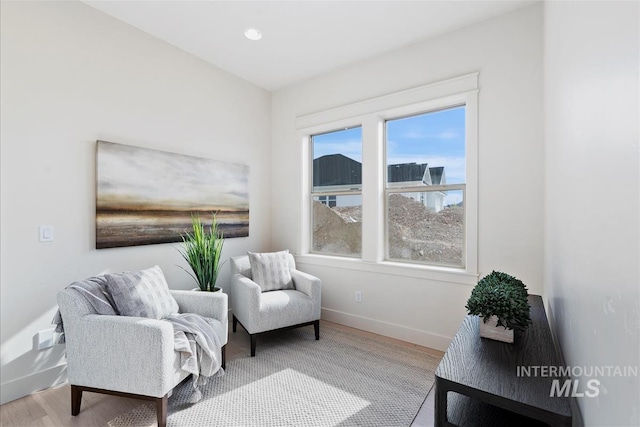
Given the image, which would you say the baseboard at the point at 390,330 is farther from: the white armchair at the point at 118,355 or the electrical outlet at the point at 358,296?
the white armchair at the point at 118,355

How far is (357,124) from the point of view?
3.30m

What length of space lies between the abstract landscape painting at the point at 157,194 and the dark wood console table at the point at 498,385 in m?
2.55

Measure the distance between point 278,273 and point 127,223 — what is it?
140 centimetres

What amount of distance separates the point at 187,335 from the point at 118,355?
1.19ft

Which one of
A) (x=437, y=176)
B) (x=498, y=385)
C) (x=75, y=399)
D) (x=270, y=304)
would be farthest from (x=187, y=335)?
(x=437, y=176)

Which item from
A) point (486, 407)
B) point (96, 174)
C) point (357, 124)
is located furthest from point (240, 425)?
point (357, 124)

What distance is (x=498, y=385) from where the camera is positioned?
103 cm

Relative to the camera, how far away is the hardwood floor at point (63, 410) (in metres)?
1.81

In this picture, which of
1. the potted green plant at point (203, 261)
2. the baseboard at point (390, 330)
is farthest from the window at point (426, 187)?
the potted green plant at point (203, 261)

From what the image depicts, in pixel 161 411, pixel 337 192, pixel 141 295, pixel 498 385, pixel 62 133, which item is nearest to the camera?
pixel 498 385

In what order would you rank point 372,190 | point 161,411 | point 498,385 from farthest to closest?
point 372,190 → point 161,411 → point 498,385

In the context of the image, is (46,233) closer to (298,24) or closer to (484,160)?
(298,24)

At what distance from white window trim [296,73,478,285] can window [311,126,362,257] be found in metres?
0.10

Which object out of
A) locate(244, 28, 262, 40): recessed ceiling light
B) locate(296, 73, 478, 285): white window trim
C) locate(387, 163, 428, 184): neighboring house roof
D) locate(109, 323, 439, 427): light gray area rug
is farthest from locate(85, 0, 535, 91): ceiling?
locate(109, 323, 439, 427): light gray area rug
